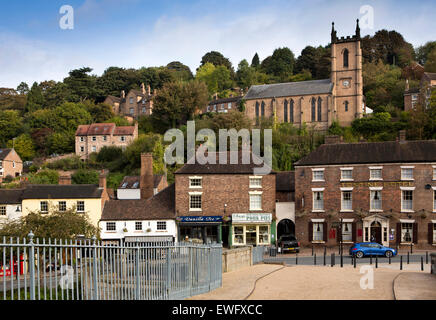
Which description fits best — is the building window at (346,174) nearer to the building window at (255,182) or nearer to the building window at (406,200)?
the building window at (406,200)

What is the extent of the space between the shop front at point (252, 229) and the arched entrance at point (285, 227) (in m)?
2.08

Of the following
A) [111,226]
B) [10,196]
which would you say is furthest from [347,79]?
[10,196]

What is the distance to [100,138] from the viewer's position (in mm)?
80500

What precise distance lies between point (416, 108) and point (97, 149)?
49.8 metres

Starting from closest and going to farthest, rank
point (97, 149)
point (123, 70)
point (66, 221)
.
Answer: point (66, 221)
point (97, 149)
point (123, 70)

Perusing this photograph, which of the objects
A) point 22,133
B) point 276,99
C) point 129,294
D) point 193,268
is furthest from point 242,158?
point 22,133

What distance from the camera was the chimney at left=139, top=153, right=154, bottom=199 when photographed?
46.2 m

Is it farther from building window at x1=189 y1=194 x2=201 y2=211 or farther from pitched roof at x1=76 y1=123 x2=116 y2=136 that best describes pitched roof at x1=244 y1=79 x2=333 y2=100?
building window at x1=189 y1=194 x2=201 y2=211

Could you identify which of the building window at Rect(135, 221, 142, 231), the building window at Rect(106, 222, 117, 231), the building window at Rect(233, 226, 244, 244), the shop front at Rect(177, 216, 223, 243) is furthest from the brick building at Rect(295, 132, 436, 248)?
the building window at Rect(106, 222, 117, 231)

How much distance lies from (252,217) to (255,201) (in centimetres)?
150

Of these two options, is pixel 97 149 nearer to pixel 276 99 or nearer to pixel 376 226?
pixel 276 99

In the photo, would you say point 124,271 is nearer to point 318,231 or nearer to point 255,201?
point 255,201

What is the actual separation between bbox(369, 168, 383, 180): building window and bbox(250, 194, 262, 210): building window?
9.36m

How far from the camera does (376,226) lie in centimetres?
3862
